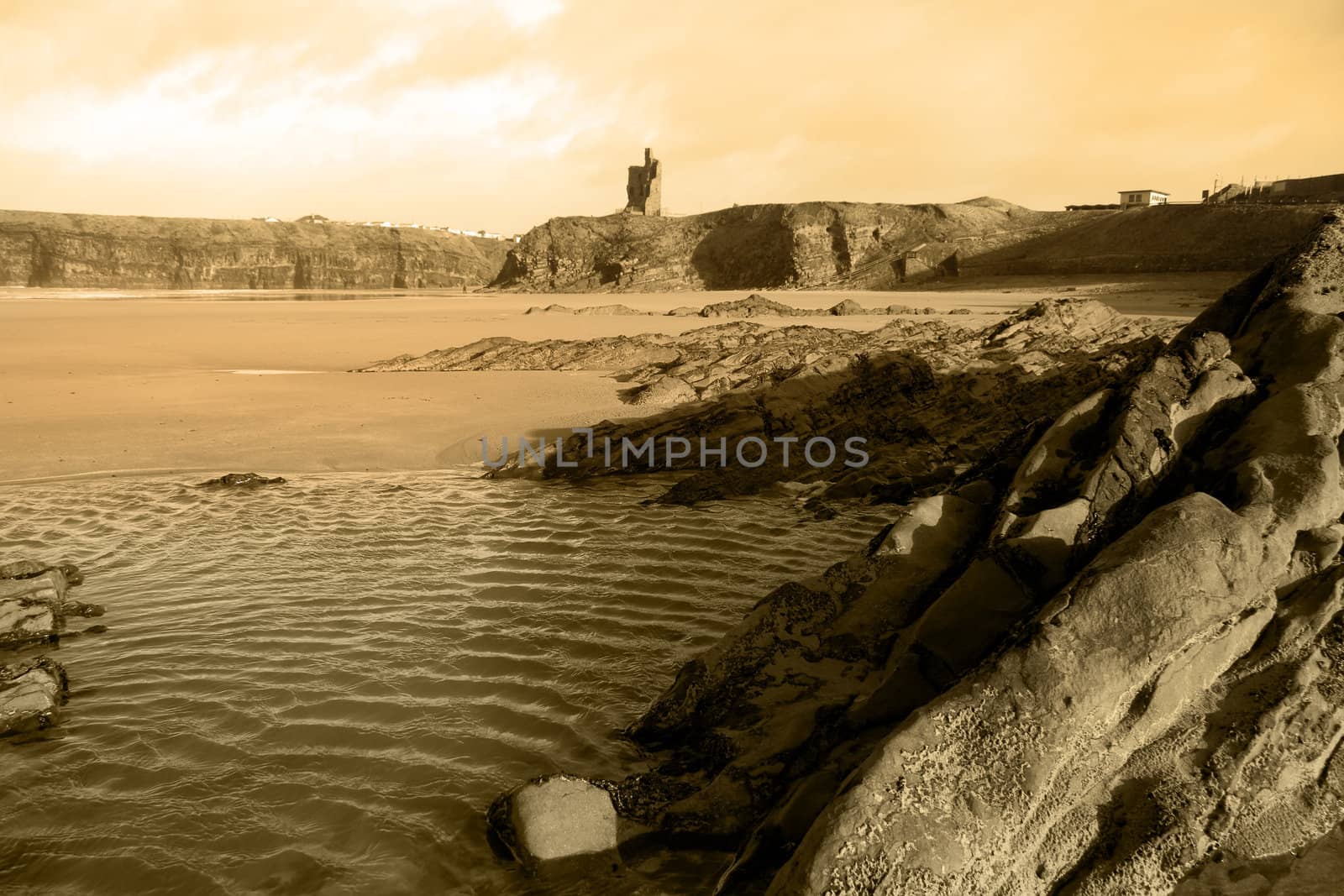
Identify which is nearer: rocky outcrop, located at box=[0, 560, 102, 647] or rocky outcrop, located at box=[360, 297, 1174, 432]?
rocky outcrop, located at box=[0, 560, 102, 647]

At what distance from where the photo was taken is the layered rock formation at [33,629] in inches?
146

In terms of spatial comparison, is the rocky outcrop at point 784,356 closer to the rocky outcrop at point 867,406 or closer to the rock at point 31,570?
the rocky outcrop at point 867,406

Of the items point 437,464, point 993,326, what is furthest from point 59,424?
point 993,326

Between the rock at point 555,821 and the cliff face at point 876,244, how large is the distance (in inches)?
1305

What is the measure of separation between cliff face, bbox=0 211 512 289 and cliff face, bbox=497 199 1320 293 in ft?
83.8

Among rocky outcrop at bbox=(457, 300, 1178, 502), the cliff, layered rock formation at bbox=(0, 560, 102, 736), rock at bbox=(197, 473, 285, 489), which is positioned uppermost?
the cliff

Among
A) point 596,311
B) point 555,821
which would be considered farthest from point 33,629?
point 596,311

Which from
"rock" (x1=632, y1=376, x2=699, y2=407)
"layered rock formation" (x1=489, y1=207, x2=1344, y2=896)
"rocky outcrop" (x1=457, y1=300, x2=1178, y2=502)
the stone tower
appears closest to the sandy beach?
"rock" (x1=632, y1=376, x2=699, y2=407)

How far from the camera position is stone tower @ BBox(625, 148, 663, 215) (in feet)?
244

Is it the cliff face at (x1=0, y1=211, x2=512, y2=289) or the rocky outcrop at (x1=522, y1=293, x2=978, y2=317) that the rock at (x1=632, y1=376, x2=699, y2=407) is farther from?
the cliff face at (x1=0, y1=211, x2=512, y2=289)

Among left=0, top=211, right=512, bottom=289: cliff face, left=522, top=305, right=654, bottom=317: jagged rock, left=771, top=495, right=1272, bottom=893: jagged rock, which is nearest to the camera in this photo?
left=771, top=495, right=1272, bottom=893: jagged rock

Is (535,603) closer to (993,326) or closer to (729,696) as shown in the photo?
(729,696)

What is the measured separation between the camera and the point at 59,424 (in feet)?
34.1

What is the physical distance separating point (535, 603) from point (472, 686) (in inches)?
41.9
